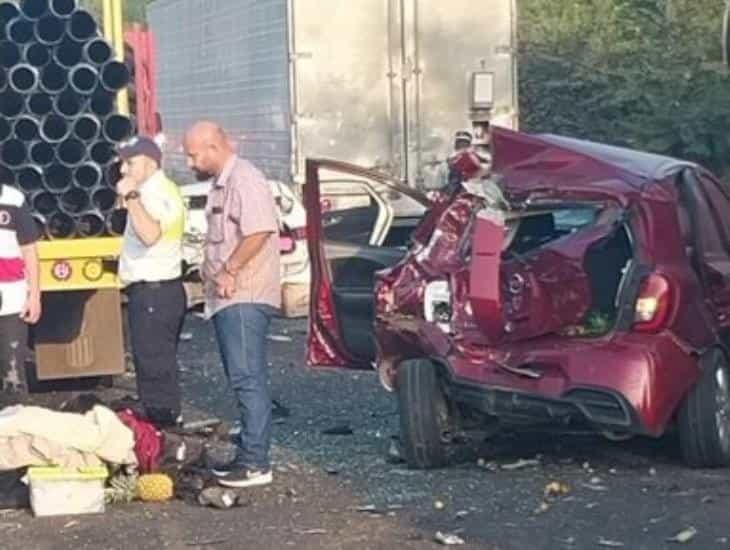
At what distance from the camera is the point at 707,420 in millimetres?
10547

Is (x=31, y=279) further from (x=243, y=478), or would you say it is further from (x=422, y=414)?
(x=422, y=414)

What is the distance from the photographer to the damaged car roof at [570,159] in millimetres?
11000

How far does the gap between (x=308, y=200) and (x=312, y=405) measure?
7.44 ft

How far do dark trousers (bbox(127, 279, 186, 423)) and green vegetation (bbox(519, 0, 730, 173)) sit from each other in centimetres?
1567

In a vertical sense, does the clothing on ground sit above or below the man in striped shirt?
below

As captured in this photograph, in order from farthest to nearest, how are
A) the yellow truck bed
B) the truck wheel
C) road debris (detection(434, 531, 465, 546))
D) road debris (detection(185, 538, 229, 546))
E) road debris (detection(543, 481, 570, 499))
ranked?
the yellow truck bed → the truck wheel → road debris (detection(543, 481, 570, 499)) → road debris (detection(185, 538, 229, 546)) → road debris (detection(434, 531, 465, 546))

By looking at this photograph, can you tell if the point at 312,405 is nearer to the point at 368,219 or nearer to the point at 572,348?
the point at 368,219

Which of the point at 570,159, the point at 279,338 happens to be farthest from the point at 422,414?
the point at 279,338

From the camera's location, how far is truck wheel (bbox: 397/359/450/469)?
10.8 m

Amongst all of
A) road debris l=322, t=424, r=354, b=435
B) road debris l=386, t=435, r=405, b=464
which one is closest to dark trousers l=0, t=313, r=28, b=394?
road debris l=322, t=424, r=354, b=435

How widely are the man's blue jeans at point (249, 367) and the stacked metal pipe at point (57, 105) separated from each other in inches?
82.8

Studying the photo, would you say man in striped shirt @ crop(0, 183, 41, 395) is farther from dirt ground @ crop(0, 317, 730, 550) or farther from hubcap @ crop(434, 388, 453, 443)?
hubcap @ crop(434, 388, 453, 443)

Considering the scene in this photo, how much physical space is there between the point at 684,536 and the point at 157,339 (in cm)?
359

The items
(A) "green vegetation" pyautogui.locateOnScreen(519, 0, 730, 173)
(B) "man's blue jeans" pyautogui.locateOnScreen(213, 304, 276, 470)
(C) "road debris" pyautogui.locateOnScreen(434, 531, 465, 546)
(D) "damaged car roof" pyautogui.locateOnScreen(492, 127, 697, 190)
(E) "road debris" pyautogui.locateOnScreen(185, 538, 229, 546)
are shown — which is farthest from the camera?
(A) "green vegetation" pyautogui.locateOnScreen(519, 0, 730, 173)
